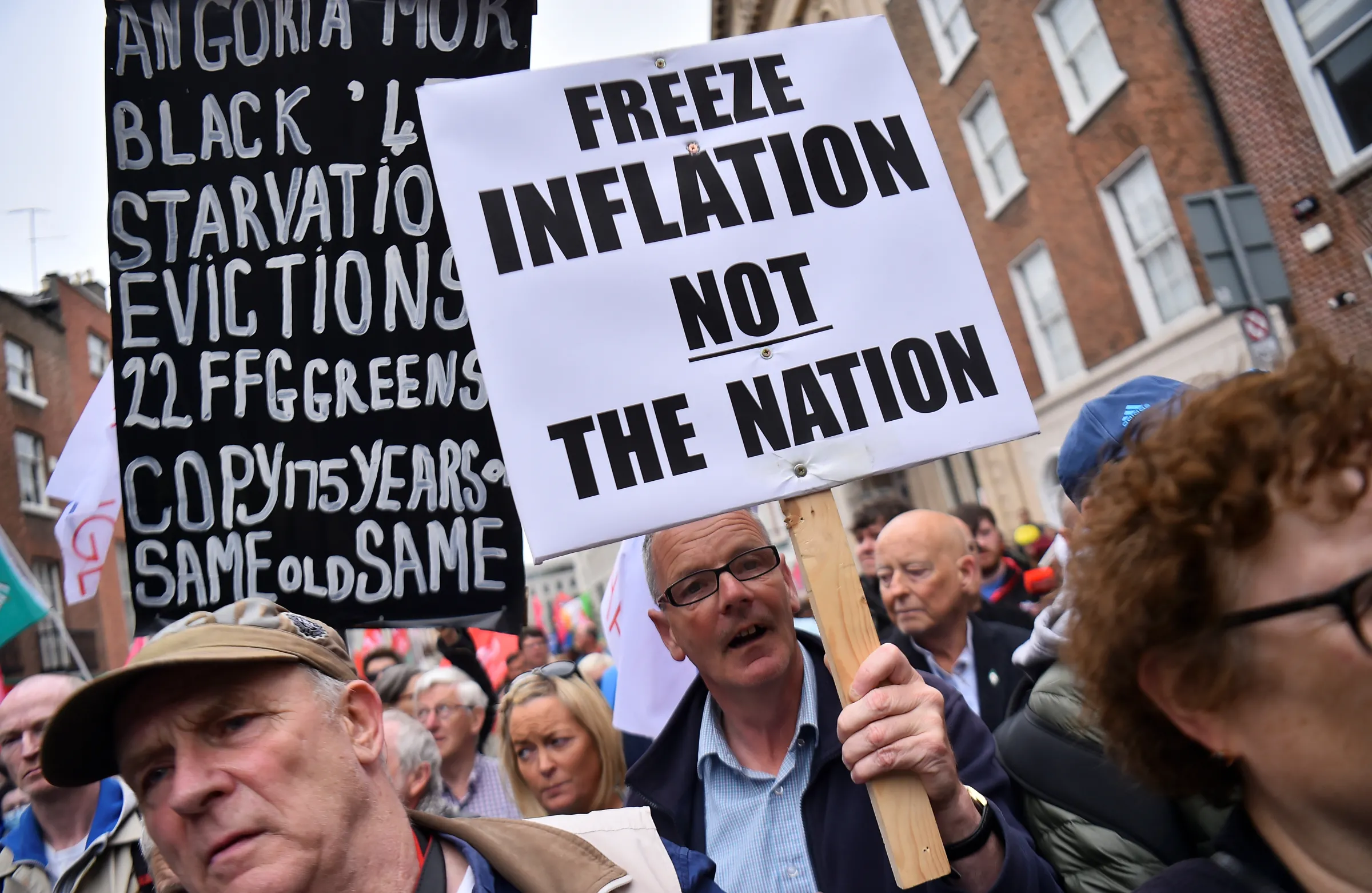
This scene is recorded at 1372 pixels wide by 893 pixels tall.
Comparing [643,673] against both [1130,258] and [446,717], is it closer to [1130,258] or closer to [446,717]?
[446,717]

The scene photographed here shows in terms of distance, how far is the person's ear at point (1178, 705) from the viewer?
130 centimetres

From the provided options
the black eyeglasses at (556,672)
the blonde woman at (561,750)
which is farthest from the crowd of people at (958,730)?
A: the black eyeglasses at (556,672)

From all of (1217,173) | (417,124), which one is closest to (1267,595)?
(417,124)

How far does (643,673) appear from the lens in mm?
3758

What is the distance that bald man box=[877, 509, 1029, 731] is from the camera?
12.5 feet

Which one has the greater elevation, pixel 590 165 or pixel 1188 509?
pixel 590 165

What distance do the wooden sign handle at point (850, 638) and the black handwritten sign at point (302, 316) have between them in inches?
41.9

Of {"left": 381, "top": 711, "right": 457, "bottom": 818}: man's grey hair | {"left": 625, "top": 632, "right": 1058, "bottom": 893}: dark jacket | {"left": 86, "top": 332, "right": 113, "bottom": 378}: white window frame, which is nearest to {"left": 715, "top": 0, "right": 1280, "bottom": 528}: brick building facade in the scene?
{"left": 381, "top": 711, "right": 457, "bottom": 818}: man's grey hair

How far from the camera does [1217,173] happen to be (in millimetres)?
11109

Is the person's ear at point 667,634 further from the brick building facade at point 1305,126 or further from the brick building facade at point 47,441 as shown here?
the brick building facade at point 47,441

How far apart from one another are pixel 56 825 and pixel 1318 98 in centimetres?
1153

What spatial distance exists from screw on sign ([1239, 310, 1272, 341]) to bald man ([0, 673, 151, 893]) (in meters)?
6.44

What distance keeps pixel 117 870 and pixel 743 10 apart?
71.3 feet

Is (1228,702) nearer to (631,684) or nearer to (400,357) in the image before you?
(400,357)
